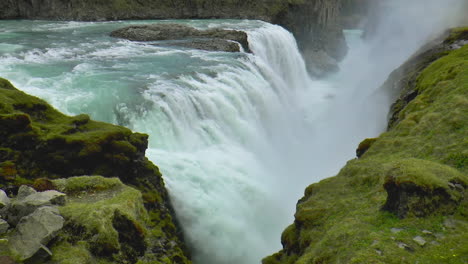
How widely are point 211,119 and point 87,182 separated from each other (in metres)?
9.65

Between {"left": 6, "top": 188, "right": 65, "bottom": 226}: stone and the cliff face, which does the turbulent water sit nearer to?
{"left": 6, "top": 188, "right": 65, "bottom": 226}: stone

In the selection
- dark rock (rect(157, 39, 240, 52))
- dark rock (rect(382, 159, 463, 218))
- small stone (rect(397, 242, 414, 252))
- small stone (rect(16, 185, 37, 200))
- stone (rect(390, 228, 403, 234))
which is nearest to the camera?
small stone (rect(397, 242, 414, 252))

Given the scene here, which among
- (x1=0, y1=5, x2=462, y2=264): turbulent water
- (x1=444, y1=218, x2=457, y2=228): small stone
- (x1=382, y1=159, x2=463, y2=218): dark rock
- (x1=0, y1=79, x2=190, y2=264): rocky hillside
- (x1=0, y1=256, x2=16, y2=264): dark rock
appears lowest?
(x1=0, y1=5, x2=462, y2=264): turbulent water

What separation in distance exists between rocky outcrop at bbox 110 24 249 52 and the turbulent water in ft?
4.87

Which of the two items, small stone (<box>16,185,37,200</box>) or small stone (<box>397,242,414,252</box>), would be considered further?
small stone (<box>16,185,37,200</box>)

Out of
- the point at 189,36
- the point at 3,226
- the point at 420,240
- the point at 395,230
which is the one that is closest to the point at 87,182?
the point at 3,226

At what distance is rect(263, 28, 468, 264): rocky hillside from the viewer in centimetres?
590

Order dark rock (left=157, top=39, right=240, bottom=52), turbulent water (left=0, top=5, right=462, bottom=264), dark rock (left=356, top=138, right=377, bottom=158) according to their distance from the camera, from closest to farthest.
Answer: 1. dark rock (left=356, top=138, right=377, bottom=158)
2. turbulent water (left=0, top=5, right=462, bottom=264)
3. dark rock (left=157, top=39, right=240, bottom=52)

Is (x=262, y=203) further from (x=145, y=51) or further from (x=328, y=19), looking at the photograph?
(x=328, y=19)

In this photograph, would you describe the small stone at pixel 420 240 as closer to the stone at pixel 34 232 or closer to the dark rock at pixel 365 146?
the stone at pixel 34 232

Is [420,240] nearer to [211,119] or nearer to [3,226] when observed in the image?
[3,226]

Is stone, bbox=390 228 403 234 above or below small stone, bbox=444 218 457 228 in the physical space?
below

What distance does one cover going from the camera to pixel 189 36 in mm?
33625

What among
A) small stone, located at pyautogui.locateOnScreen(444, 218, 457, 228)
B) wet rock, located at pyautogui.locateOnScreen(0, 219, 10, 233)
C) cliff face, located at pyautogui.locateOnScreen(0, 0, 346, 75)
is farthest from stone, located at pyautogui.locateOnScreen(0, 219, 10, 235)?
cliff face, located at pyautogui.locateOnScreen(0, 0, 346, 75)
